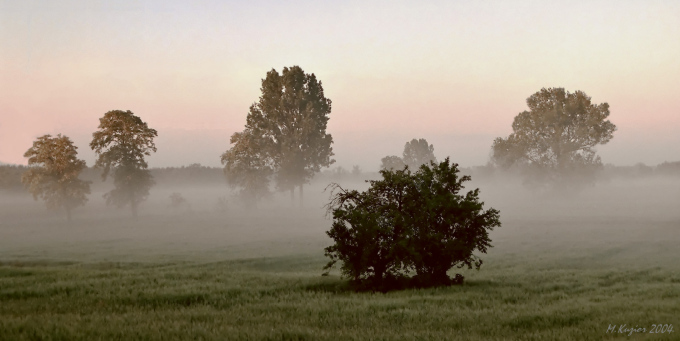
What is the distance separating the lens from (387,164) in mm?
93625

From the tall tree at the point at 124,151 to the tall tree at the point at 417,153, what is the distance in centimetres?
6414

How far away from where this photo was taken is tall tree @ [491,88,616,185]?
61406 mm

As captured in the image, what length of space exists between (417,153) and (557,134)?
145ft

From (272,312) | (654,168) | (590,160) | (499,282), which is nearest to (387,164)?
(590,160)

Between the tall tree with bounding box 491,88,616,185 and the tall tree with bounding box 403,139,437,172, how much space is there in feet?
124

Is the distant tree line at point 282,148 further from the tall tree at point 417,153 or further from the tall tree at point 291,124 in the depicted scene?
the tall tree at point 417,153

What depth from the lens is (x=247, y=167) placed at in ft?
213

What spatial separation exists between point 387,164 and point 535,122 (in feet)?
115

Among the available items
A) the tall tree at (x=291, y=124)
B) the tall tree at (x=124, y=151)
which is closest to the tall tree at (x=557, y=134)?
the tall tree at (x=291, y=124)

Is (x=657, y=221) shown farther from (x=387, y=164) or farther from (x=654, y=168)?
(x=654, y=168)

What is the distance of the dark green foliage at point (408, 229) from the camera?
14.5 m

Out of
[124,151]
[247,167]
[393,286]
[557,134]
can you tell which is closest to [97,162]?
[124,151]

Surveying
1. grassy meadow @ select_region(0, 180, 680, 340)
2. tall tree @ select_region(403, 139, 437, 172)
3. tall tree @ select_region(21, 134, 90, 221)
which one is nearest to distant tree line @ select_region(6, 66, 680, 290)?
tall tree @ select_region(21, 134, 90, 221)

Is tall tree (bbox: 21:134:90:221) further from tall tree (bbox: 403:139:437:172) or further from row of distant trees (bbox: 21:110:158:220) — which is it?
tall tree (bbox: 403:139:437:172)
